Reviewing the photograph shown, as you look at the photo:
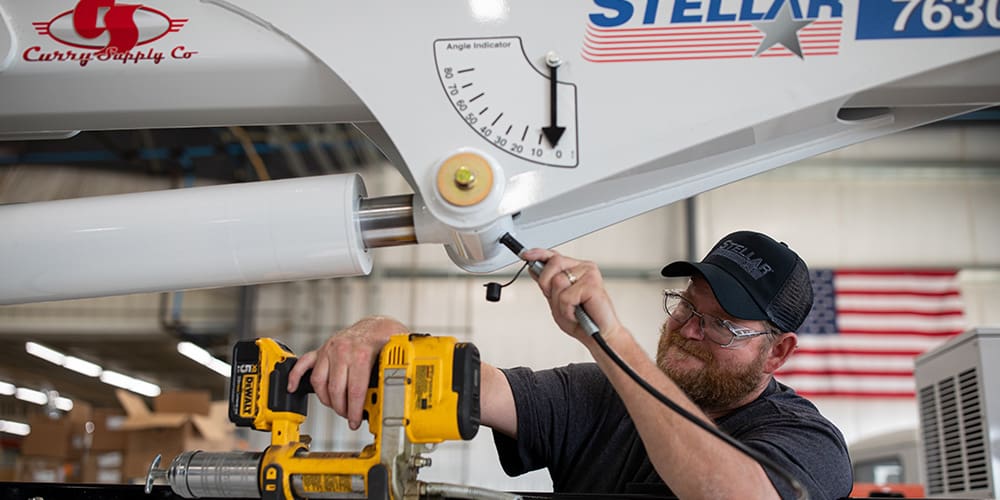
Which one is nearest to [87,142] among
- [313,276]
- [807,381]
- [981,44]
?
[807,381]

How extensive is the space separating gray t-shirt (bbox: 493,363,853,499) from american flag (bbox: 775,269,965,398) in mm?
5108

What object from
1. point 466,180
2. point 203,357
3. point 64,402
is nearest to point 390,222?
point 466,180

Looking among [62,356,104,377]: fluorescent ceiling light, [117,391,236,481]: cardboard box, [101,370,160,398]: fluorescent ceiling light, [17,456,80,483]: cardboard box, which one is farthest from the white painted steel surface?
[101,370,160,398]: fluorescent ceiling light

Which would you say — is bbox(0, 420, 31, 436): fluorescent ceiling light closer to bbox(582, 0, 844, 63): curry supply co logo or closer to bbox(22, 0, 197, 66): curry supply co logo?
bbox(22, 0, 197, 66): curry supply co logo

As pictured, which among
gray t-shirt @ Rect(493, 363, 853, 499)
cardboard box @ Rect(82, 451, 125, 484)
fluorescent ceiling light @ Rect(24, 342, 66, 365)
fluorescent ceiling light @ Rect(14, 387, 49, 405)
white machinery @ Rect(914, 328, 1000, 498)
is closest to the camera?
gray t-shirt @ Rect(493, 363, 853, 499)

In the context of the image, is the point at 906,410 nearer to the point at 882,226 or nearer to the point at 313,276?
the point at 882,226

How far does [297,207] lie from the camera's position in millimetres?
880

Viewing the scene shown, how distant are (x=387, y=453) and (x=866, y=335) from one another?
6.01 m

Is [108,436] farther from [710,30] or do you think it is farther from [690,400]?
[710,30]

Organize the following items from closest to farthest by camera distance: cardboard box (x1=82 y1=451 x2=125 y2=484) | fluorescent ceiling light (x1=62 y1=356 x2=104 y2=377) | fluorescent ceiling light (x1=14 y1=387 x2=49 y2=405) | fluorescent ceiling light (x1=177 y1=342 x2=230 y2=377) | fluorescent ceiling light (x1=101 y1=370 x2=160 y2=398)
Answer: cardboard box (x1=82 y1=451 x2=125 y2=484) → fluorescent ceiling light (x1=177 y1=342 x2=230 y2=377) → fluorescent ceiling light (x1=62 y1=356 x2=104 y2=377) → fluorescent ceiling light (x1=101 y1=370 x2=160 y2=398) → fluorescent ceiling light (x1=14 y1=387 x2=49 y2=405)

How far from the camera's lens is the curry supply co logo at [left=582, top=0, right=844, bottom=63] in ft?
2.69

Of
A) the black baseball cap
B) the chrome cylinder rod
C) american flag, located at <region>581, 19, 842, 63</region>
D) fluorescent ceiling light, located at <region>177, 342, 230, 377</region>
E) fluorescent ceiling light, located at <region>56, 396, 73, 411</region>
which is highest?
fluorescent ceiling light, located at <region>177, 342, 230, 377</region>

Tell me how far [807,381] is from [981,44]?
5.84 m

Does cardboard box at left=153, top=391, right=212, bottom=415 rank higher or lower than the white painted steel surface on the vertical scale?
higher
